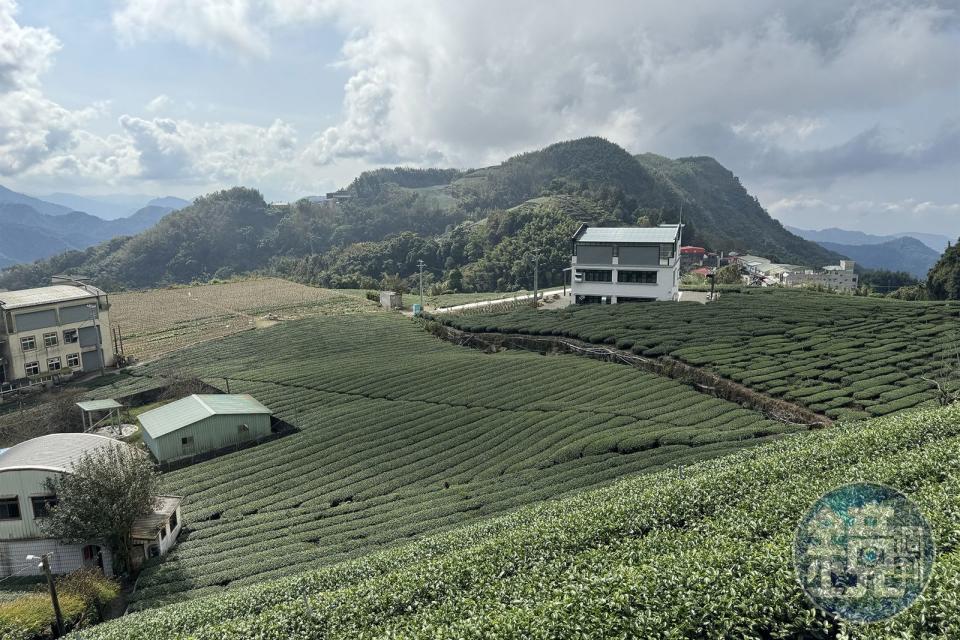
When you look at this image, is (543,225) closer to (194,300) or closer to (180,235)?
(194,300)

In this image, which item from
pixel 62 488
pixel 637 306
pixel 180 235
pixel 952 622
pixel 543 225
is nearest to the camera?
pixel 952 622

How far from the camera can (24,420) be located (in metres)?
33.4

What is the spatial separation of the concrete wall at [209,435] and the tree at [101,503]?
8.73m

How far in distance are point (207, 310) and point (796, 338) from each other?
67847 millimetres

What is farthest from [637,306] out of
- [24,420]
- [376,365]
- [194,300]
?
[194,300]

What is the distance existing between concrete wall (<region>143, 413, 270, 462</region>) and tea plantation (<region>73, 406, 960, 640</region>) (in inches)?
596

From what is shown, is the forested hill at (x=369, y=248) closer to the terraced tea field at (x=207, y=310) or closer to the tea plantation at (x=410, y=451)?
the terraced tea field at (x=207, y=310)

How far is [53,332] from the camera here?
4506cm

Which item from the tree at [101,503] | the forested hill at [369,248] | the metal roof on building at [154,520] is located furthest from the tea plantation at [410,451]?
the forested hill at [369,248]

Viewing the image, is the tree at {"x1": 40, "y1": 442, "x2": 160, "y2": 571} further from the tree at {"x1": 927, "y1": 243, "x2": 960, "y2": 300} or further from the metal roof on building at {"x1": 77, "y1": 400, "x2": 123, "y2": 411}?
the tree at {"x1": 927, "y1": 243, "x2": 960, "y2": 300}

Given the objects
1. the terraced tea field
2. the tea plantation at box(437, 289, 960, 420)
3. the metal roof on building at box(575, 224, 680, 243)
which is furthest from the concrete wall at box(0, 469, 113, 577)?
the metal roof on building at box(575, 224, 680, 243)

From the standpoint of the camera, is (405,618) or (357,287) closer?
(405,618)

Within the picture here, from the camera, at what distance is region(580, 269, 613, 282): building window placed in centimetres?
5931

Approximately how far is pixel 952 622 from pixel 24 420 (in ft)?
145
